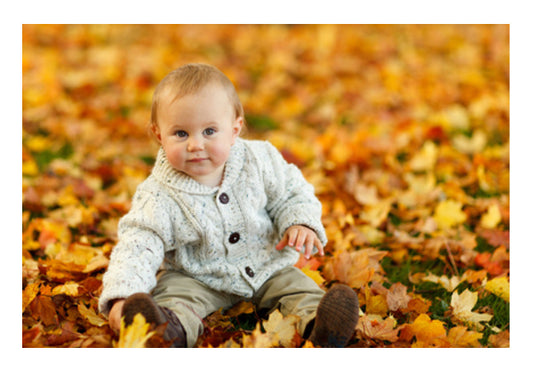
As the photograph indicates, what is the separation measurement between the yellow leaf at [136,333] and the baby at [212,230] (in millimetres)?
48

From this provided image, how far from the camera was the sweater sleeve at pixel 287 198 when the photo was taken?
2.19 metres

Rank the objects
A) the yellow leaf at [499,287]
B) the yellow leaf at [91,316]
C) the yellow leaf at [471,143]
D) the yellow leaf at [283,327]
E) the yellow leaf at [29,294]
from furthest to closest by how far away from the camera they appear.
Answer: the yellow leaf at [471,143] → the yellow leaf at [499,287] → the yellow leaf at [29,294] → the yellow leaf at [91,316] → the yellow leaf at [283,327]

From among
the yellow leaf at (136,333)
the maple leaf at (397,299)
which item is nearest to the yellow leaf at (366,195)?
the maple leaf at (397,299)

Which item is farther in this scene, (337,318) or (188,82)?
(188,82)

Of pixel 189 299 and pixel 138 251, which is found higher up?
pixel 138 251

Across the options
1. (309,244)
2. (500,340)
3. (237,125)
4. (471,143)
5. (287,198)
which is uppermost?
(471,143)

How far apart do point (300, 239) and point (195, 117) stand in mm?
597

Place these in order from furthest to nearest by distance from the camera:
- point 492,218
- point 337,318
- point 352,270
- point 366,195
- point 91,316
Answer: point 366,195, point 492,218, point 352,270, point 91,316, point 337,318

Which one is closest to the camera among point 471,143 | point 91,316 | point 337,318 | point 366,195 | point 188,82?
point 337,318

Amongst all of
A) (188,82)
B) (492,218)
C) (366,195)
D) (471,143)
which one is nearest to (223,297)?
(188,82)

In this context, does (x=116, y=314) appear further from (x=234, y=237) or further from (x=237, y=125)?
(x=237, y=125)

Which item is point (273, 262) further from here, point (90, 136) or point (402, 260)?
point (90, 136)

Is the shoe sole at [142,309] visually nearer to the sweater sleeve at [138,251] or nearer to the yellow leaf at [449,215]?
the sweater sleeve at [138,251]

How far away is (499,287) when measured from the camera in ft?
7.75
